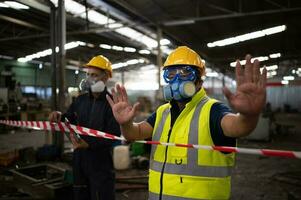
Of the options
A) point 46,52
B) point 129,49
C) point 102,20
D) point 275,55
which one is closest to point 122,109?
point 102,20

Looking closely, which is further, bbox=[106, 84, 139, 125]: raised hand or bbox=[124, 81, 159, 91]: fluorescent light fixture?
bbox=[124, 81, 159, 91]: fluorescent light fixture

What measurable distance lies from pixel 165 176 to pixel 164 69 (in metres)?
0.80

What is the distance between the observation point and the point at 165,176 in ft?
Answer: 6.63

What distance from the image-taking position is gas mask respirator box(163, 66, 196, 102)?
207 centimetres

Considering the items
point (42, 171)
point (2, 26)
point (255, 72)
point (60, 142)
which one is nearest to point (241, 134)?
point (255, 72)

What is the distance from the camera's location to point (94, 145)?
11.3 feet

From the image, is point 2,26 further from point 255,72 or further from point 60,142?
point 255,72

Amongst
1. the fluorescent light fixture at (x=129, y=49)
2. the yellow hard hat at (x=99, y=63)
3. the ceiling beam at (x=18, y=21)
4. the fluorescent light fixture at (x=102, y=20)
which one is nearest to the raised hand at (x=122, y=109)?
the yellow hard hat at (x=99, y=63)

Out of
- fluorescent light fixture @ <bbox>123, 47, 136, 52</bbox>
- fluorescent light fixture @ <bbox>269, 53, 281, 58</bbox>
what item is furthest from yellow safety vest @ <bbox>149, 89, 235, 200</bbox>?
fluorescent light fixture @ <bbox>269, 53, 281, 58</bbox>

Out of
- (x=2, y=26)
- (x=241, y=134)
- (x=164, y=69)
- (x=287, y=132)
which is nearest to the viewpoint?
(x=241, y=134)

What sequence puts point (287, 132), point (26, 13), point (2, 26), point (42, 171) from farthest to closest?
point (287, 132), point (2, 26), point (26, 13), point (42, 171)

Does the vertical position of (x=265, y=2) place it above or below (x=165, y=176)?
above

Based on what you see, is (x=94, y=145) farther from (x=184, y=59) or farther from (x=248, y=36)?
(x=248, y=36)

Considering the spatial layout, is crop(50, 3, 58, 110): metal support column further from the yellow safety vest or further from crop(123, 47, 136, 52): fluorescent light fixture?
the yellow safety vest
